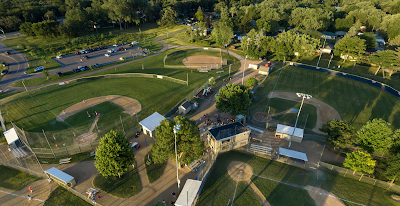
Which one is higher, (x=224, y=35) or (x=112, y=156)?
(x=224, y=35)

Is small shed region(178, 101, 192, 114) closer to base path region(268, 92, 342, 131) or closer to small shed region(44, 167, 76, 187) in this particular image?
base path region(268, 92, 342, 131)

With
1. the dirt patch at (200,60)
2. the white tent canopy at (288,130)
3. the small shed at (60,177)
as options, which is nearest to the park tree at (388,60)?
the white tent canopy at (288,130)

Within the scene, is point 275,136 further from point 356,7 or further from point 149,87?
point 356,7

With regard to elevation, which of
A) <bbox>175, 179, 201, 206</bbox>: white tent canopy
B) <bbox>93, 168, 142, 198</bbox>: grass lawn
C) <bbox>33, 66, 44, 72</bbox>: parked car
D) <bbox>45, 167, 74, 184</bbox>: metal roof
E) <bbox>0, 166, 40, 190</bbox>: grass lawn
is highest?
<bbox>33, 66, 44, 72</bbox>: parked car

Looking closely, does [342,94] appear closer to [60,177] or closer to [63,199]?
[63,199]

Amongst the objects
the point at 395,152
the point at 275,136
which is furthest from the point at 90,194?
the point at 395,152

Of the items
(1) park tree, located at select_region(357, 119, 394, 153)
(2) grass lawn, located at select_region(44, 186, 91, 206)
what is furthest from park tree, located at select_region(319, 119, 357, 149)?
(2) grass lawn, located at select_region(44, 186, 91, 206)

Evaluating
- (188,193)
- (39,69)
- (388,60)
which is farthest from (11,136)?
(388,60)
